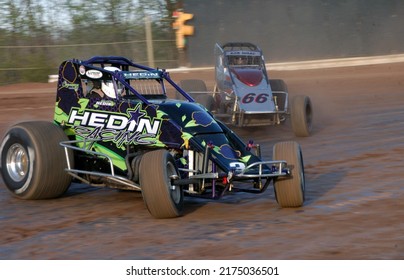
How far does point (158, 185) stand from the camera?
706cm

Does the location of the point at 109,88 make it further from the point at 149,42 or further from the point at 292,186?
the point at 149,42

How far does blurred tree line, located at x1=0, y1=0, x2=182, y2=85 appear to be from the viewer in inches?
1025

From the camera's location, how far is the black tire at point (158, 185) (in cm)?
707

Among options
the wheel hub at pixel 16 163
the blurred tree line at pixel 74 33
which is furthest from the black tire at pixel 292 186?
the blurred tree line at pixel 74 33

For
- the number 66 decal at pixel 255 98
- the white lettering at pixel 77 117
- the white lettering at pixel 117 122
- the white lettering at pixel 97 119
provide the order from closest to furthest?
the white lettering at pixel 117 122
the white lettering at pixel 97 119
the white lettering at pixel 77 117
the number 66 decal at pixel 255 98

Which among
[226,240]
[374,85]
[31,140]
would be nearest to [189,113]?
[31,140]

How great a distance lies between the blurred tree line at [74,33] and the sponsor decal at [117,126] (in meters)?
17.3

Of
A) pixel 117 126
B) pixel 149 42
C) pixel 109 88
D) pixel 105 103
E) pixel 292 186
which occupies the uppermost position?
pixel 109 88

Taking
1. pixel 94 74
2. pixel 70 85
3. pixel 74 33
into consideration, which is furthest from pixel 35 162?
pixel 74 33

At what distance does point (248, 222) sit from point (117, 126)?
2071 millimetres

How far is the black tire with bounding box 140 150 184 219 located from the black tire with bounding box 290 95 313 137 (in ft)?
19.7

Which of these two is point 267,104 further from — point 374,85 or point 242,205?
point 374,85
